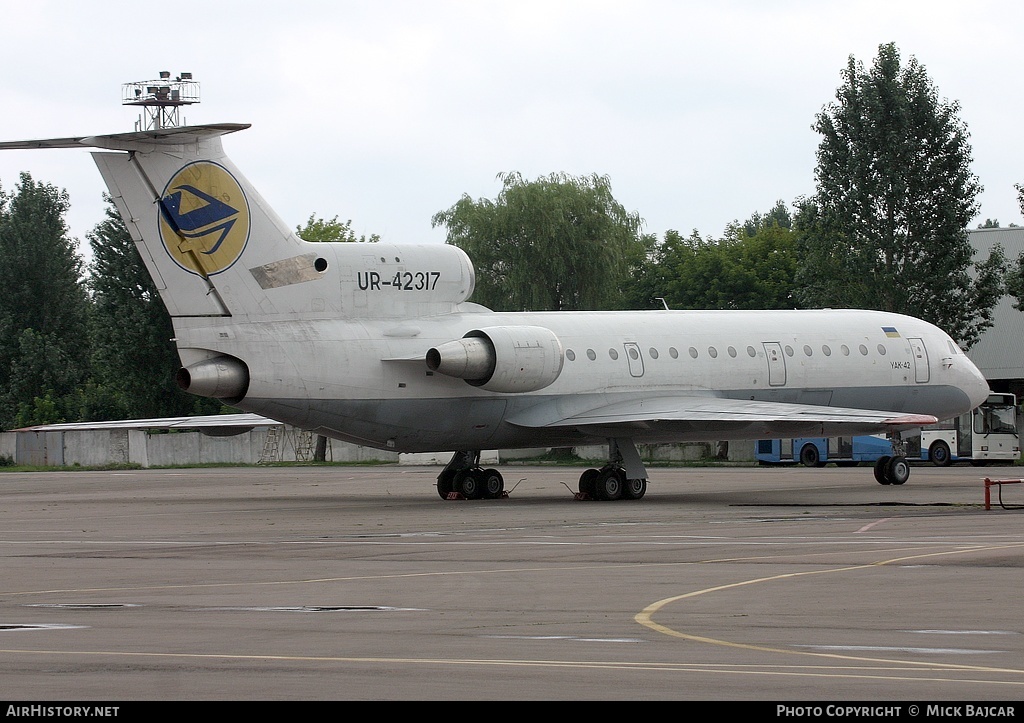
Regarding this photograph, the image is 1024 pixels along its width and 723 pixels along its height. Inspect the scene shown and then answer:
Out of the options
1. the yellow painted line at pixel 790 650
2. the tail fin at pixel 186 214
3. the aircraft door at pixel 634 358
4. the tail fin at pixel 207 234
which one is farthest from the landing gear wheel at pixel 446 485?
the yellow painted line at pixel 790 650

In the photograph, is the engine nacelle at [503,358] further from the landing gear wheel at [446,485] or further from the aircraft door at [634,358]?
the landing gear wheel at [446,485]

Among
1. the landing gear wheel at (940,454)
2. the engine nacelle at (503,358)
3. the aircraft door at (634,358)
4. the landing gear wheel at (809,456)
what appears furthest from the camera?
the landing gear wheel at (809,456)

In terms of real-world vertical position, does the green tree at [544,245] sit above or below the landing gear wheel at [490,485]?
above

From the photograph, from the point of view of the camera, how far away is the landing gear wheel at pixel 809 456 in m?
55.3

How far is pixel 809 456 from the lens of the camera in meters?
55.5

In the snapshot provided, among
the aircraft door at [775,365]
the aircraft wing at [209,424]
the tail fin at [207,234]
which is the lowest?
the aircraft wing at [209,424]

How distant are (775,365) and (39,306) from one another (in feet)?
209

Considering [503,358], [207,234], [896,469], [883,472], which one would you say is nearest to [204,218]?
[207,234]

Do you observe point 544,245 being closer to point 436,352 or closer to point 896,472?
point 896,472

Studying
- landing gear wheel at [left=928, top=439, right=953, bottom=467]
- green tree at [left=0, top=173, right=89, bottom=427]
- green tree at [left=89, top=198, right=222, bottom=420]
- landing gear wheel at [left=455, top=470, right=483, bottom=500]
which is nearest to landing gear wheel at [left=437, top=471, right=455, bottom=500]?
landing gear wheel at [left=455, top=470, right=483, bottom=500]

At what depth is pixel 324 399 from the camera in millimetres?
27172

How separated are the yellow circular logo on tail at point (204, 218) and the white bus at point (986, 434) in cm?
3261

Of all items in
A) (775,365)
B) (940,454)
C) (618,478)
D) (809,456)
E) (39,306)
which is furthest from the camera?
(39,306)
